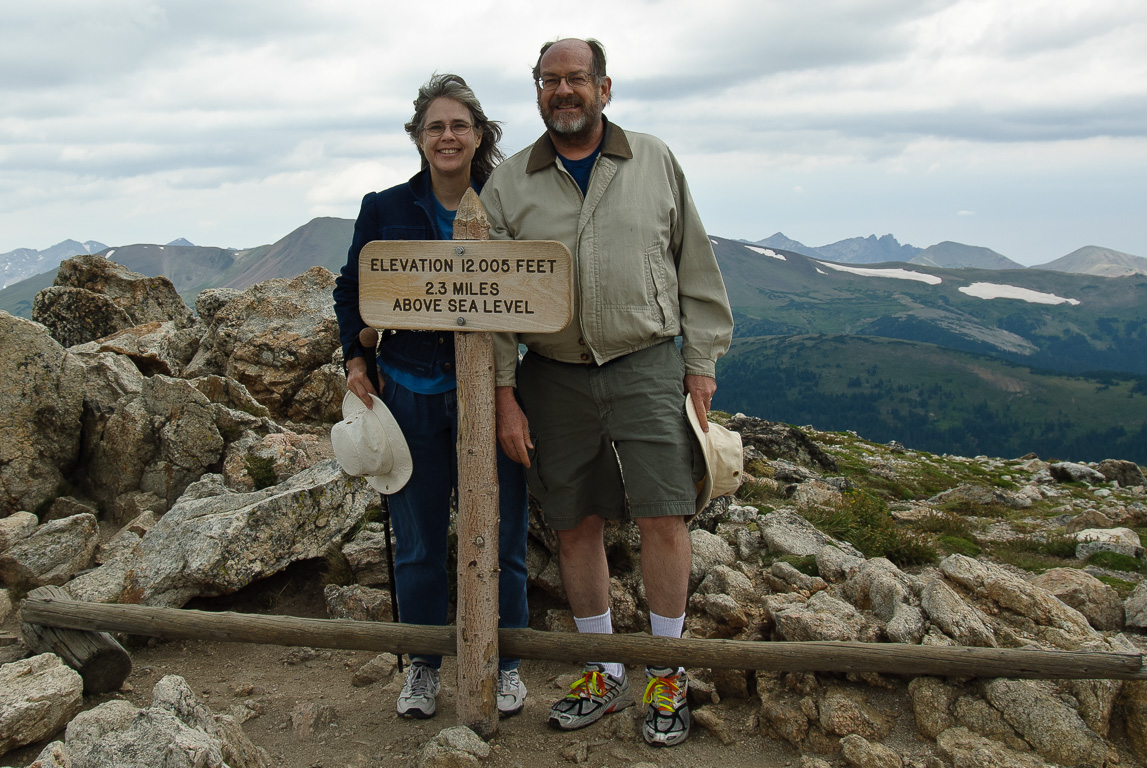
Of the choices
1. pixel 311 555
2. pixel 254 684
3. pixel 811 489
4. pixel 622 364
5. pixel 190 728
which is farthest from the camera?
pixel 811 489

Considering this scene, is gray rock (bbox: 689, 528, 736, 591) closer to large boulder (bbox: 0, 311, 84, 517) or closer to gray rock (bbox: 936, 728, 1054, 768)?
gray rock (bbox: 936, 728, 1054, 768)

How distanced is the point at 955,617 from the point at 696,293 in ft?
11.1

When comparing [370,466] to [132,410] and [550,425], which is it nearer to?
[550,425]

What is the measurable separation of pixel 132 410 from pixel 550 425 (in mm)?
7377

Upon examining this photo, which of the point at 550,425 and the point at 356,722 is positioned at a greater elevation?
the point at 550,425

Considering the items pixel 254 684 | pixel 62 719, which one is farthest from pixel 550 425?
pixel 62 719

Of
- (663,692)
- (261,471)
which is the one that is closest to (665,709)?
(663,692)

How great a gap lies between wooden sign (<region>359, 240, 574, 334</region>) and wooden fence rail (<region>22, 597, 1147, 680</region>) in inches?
97.8

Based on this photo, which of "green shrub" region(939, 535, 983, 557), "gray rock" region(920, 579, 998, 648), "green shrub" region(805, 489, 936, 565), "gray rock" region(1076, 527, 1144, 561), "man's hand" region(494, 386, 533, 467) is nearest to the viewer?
"man's hand" region(494, 386, 533, 467)

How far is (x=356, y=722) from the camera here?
634 centimetres

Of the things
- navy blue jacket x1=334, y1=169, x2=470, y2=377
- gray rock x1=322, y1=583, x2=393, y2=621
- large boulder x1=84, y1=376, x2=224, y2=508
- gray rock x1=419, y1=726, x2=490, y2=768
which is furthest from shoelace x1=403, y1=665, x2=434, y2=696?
large boulder x1=84, y1=376, x2=224, y2=508

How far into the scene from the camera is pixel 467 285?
18.0 feet

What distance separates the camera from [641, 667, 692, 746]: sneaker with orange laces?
579 centimetres

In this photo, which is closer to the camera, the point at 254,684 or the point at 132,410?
the point at 254,684
